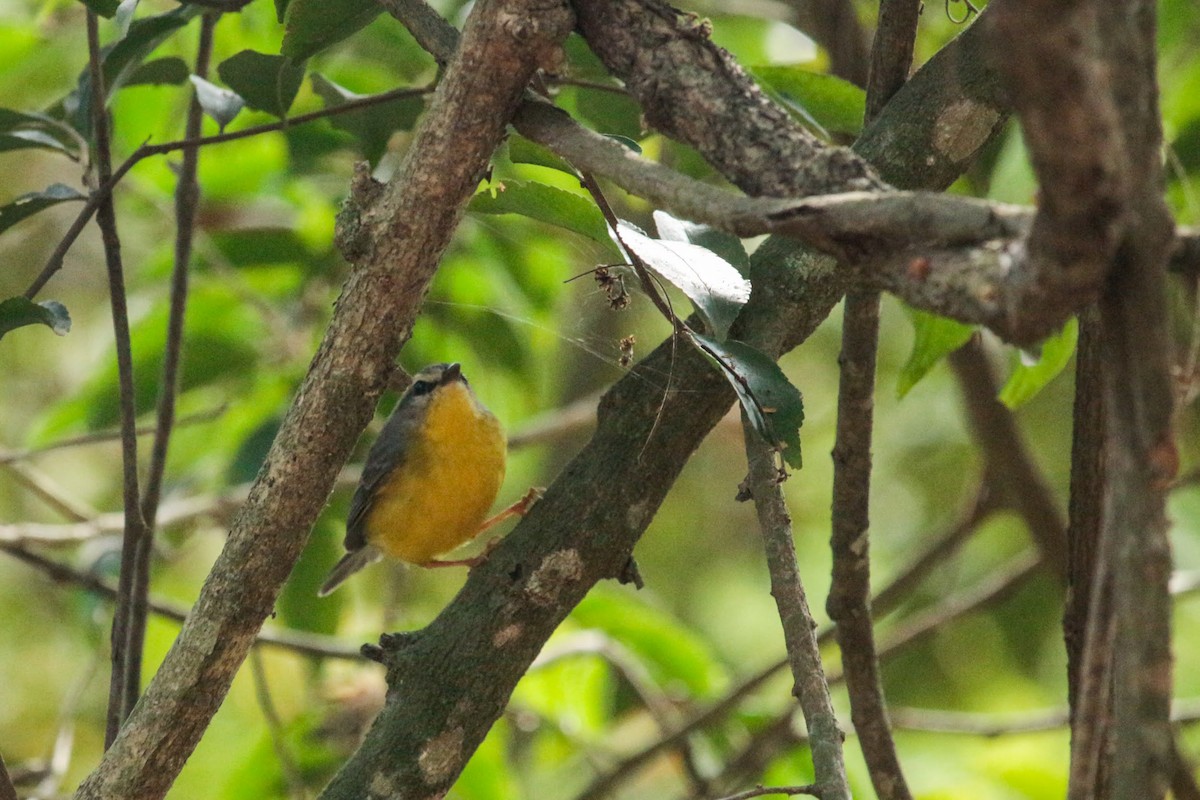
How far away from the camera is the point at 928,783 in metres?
4.00

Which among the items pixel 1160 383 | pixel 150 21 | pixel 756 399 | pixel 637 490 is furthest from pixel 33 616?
pixel 1160 383

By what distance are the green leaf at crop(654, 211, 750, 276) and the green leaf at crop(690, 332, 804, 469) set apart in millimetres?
176

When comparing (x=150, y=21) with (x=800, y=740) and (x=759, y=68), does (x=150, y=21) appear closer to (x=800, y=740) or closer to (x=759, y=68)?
(x=759, y=68)

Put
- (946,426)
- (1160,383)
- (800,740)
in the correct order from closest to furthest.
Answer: (1160,383) → (800,740) → (946,426)

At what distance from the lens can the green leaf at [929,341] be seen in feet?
9.23

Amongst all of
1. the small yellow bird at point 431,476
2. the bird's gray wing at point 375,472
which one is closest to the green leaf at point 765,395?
the small yellow bird at point 431,476

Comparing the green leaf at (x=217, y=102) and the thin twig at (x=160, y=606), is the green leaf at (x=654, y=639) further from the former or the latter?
the green leaf at (x=217, y=102)

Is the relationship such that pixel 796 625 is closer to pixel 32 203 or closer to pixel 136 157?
pixel 136 157

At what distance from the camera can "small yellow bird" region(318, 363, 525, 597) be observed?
13.1 ft

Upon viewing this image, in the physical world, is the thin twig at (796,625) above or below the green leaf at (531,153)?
below

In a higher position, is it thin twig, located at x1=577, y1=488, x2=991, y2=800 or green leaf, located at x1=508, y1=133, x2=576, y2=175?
green leaf, located at x1=508, y1=133, x2=576, y2=175

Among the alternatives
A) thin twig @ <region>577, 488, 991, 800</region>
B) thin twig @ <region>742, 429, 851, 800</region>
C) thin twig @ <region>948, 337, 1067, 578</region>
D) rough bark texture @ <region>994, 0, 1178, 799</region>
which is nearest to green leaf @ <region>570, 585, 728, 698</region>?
thin twig @ <region>577, 488, 991, 800</region>

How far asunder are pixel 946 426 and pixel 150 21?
516 centimetres

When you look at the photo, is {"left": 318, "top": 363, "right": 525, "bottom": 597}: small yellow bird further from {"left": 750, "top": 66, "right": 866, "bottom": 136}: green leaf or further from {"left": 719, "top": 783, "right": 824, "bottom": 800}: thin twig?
{"left": 719, "top": 783, "right": 824, "bottom": 800}: thin twig
